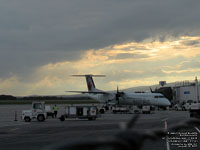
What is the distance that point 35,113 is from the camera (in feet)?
118

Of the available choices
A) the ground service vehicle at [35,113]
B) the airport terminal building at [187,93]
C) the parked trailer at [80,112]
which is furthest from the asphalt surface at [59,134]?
the airport terminal building at [187,93]

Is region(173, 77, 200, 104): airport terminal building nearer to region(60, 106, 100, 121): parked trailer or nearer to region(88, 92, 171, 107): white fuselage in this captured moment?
region(88, 92, 171, 107): white fuselage

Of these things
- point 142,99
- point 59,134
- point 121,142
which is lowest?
point 59,134

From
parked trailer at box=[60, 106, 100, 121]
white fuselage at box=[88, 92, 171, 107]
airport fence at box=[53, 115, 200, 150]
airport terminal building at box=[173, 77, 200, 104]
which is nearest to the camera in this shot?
airport fence at box=[53, 115, 200, 150]

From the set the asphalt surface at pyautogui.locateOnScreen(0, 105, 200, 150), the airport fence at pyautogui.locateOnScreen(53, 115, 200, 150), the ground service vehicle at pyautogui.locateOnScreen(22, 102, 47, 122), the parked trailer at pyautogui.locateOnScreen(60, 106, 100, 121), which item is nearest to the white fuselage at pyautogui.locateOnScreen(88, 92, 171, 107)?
the parked trailer at pyautogui.locateOnScreen(60, 106, 100, 121)

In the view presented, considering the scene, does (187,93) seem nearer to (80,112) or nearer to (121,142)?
(80,112)

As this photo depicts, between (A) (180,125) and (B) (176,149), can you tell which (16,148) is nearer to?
(B) (176,149)

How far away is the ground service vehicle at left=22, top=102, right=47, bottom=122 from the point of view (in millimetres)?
35812

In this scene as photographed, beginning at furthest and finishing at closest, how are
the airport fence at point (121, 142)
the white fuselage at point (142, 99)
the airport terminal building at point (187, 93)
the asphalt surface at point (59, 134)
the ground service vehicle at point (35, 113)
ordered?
the airport terminal building at point (187, 93), the white fuselage at point (142, 99), the ground service vehicle at point (35, 113), the asphalt surface at point (59, 134), the airport fence at point (121, 142)

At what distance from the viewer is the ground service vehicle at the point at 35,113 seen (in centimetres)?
3581

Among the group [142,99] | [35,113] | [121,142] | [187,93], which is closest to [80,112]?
[35,113]

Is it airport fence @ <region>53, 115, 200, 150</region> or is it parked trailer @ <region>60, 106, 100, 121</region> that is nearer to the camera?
airport fence @ <region>53, 115, 200, 150</region>

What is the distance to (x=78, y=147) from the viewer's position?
1.80 m

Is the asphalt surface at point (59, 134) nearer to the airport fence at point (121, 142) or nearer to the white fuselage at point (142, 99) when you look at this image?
the airport fence at point (121, 142)
